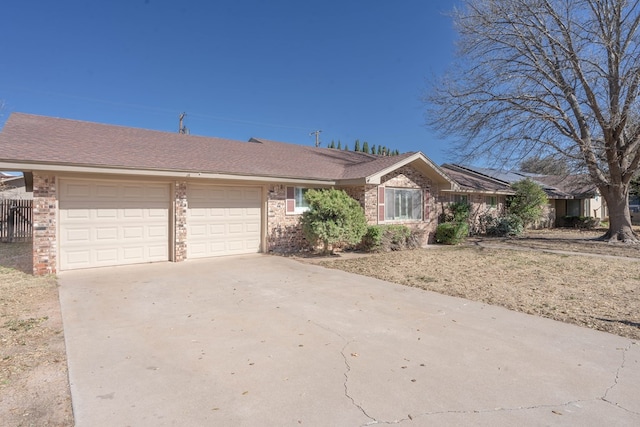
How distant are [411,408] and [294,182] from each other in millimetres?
9474

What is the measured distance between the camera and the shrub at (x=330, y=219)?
11.2 meters

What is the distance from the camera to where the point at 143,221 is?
984cm

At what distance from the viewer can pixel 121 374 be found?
3598 mm

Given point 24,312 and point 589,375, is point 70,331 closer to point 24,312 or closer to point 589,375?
point 24,312

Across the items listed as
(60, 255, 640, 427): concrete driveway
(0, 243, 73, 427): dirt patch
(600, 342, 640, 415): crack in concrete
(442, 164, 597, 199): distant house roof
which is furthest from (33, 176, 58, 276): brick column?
(442, 164, 597, 199): distant house roof

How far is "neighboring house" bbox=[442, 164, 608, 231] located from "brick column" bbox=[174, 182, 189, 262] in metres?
12.8

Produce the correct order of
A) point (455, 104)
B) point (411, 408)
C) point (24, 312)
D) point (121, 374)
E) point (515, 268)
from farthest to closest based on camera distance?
point (455, 104)
point (515, 268)
point (24, 312)
point (121, 374)
point (411, 408)

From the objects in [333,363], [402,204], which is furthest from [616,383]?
[402,204]

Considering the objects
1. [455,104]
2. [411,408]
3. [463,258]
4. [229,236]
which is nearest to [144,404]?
[411,408]

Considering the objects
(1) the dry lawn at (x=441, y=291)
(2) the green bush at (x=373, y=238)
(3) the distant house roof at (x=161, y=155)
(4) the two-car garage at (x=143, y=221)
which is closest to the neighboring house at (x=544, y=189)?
(3) the distant house roof at (x=161, y=155)

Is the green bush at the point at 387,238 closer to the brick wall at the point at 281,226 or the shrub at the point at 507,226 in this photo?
the brick wall at the point at 281,226

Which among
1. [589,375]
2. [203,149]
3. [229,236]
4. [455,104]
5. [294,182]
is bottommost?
[589,375]

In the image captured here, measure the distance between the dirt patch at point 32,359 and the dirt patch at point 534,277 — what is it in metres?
6.02

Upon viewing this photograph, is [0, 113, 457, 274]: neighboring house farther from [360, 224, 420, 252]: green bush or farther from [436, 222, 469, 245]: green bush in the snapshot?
[436, 222, 469, 245]: green bush
